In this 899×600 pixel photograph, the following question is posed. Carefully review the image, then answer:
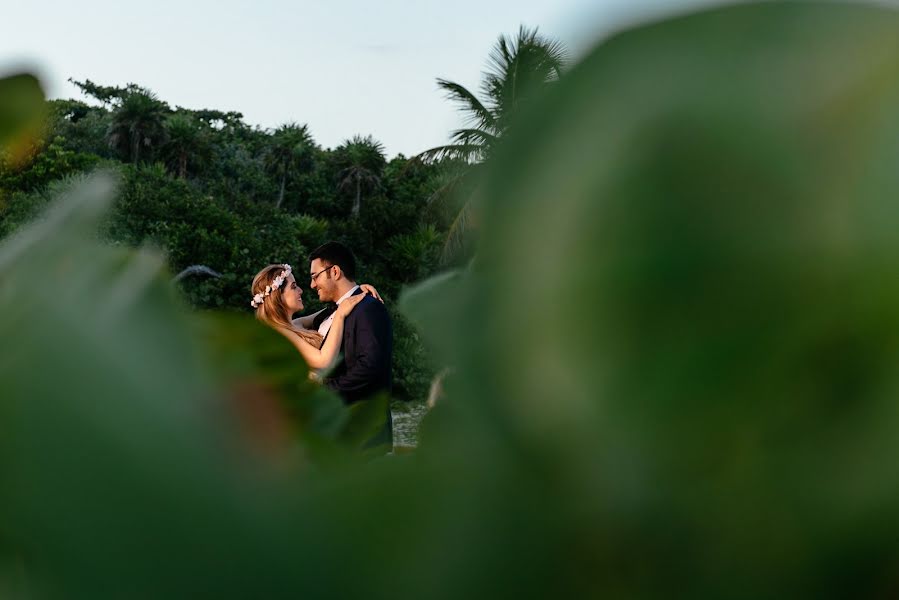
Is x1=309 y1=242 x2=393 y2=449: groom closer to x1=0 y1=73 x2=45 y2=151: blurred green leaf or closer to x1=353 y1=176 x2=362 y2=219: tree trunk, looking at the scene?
x1=0 y1=73 x2=45 y2=151: blurred green leaf

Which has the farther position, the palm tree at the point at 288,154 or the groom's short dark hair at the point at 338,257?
the palm tree at the point at 288,154

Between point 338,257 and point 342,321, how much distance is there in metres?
1.74

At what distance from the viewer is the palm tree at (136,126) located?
16.1 meters

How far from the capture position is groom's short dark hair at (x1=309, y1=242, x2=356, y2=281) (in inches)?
150

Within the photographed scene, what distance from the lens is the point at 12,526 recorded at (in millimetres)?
183

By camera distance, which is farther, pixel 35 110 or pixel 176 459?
pixel 35 110

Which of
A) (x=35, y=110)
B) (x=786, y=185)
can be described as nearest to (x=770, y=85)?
(x=786, y=185)

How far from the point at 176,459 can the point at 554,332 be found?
78 millimetres

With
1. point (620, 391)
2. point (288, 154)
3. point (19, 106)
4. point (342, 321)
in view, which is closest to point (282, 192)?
point (288, 154)

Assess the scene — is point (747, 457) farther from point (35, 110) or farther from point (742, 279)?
point (35, 110)

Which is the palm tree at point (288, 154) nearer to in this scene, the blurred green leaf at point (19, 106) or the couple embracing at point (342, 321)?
the couple embracing at point (342, 321)

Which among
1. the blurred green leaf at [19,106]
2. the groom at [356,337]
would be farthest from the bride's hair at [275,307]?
Result: the blurred green leaf at [19,106]

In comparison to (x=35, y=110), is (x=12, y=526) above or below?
below

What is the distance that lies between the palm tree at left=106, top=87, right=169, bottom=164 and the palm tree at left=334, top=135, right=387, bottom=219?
12.3 feet
